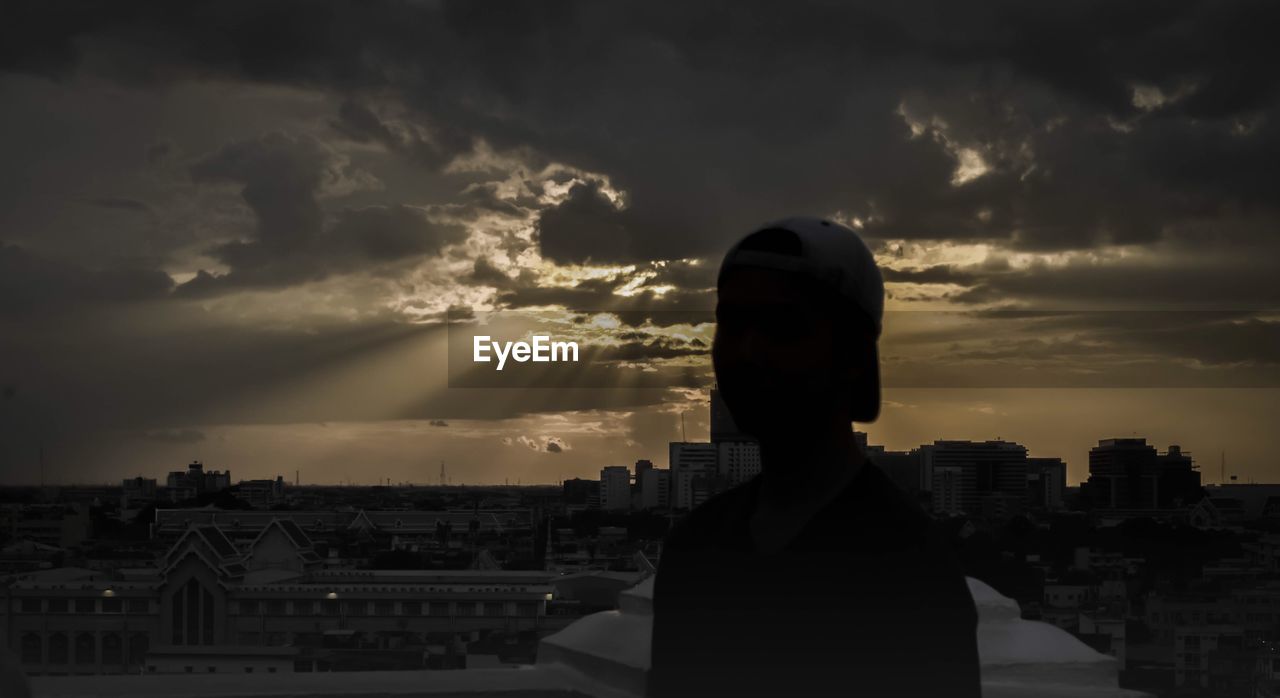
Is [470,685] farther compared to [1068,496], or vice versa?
[1068,496]

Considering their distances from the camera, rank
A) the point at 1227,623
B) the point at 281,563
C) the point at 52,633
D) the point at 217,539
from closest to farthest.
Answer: the point at 1227,623, the point at 52,633, the point at 217,539, the point at 281,563

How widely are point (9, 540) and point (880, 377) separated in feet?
138

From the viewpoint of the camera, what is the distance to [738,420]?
3.08ft

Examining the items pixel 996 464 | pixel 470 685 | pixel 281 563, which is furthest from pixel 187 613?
pixel 470 685

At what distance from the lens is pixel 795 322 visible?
2.94 ft

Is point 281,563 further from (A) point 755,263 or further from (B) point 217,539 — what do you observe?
(A) point 755,263

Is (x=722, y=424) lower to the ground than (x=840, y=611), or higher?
higher

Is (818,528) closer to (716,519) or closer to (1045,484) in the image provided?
(716,519)

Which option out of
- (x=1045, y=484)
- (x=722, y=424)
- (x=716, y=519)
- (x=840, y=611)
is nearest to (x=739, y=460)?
(x=722, y=424)

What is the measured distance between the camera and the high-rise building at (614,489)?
2387 centimetres

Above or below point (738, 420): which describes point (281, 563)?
below

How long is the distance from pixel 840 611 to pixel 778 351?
0.20 m

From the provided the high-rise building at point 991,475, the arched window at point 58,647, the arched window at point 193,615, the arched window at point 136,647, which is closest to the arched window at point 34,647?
the arched window at point 58,647

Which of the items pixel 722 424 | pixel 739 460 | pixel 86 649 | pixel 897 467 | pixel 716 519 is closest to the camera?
pixel 716 519
